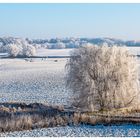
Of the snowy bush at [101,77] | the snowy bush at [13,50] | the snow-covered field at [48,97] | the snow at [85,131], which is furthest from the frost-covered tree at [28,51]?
the snow at [85,131]

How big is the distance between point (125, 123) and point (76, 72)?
5.69m

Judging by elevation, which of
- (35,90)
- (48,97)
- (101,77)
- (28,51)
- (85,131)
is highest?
(101,77)

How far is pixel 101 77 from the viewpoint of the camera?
2719 centimetres

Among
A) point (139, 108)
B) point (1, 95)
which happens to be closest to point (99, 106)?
point (139, 108)

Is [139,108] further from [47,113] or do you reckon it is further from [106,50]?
[47,113]

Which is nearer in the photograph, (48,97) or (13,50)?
(48,97)

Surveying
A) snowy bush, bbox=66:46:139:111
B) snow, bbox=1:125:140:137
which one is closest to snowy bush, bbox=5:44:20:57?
snowy bush, bbox=66:46:139:111

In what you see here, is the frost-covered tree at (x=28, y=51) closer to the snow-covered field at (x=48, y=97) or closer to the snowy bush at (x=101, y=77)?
the snow-covered field at (x=48, y=97)

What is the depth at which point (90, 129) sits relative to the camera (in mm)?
20922

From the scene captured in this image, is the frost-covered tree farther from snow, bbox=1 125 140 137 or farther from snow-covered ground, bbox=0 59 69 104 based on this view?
snow, bbox=1 125 140 137

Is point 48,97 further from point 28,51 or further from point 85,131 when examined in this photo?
point 28,51

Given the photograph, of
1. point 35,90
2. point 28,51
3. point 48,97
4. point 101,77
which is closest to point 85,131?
point 101,77

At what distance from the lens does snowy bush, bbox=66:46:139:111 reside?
2716 centimetres

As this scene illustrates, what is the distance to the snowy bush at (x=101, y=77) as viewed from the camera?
89.1 ft
